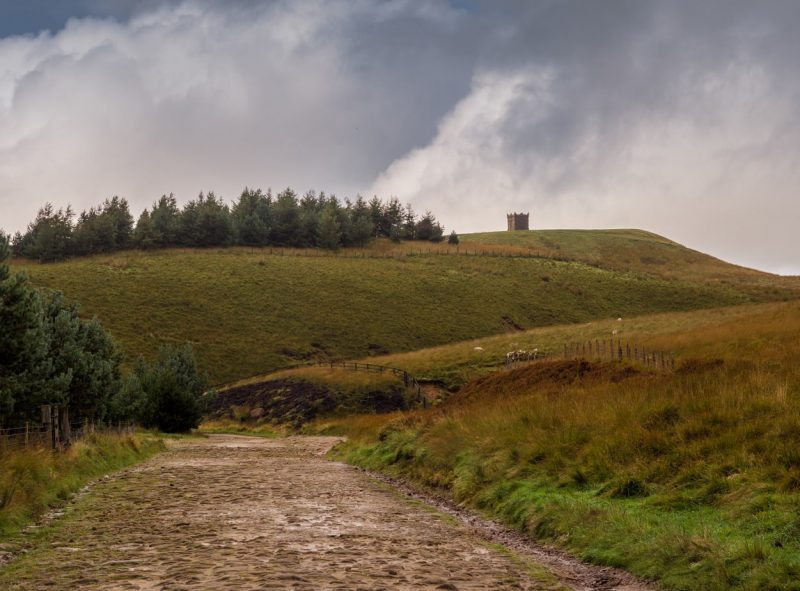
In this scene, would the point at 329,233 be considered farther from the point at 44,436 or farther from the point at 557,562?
the point at 557,562

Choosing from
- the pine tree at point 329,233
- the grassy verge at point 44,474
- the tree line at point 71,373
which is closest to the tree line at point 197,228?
the pine tree at point 329,233

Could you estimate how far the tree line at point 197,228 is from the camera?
12569 centimetres

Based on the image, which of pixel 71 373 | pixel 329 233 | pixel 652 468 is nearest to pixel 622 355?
pixel 71 373

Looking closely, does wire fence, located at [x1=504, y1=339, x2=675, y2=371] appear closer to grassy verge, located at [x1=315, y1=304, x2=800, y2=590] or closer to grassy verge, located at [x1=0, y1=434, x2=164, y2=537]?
grassy verge, located at [x1=315, y1=304, x2=800, y2=590]

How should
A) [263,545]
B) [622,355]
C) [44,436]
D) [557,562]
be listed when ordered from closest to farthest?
[557,562] < [263,545] < [44,436] < [622,355]

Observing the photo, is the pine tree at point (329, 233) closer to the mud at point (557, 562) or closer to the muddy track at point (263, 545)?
the muddy track at point (263, 545)

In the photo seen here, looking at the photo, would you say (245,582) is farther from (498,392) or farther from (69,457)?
(498,392)

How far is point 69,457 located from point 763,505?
55.9 feet

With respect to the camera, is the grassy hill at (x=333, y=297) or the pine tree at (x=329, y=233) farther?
the pine tree at (x=329, y=233)

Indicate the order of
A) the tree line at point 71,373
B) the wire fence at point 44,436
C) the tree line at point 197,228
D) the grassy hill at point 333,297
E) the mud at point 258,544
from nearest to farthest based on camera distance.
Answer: the mud at point 258,544 → the wire fence at point 44,436 → the tree line at point 71,373 → the grassy hill at point 333,297 → the tree line at point 197,228

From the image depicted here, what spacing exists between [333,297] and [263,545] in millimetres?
90379

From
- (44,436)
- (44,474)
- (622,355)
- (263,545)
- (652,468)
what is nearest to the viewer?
(263,545)

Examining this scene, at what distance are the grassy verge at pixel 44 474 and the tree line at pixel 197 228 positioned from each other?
106894 mm

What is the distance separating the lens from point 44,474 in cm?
1666
